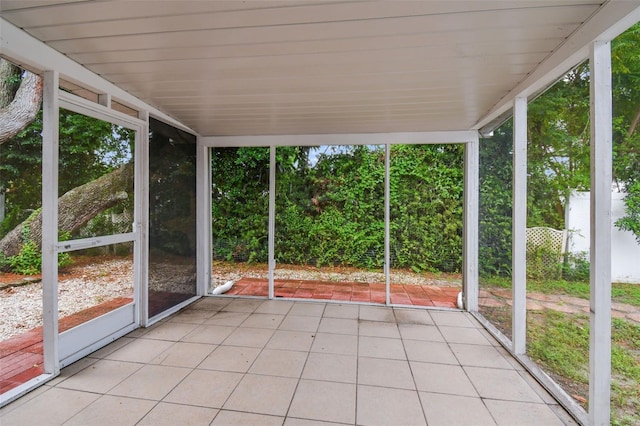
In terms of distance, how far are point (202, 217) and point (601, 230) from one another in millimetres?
3721

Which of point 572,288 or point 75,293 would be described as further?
point 75,293

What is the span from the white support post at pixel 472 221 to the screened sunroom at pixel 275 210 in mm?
24

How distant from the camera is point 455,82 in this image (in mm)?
2082

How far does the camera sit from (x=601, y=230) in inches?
55.0

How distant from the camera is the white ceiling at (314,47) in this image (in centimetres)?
137

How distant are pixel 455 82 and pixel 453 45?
20.1 inches

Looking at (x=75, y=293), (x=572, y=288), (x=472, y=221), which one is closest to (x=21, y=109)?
(x=75, y=293)

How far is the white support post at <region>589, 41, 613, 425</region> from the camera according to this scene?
1.40 metres

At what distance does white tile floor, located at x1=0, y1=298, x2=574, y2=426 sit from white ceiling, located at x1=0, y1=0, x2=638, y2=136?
2134mm

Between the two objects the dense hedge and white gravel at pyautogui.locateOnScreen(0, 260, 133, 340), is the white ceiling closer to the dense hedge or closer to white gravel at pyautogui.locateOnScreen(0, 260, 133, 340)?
the dense hedge

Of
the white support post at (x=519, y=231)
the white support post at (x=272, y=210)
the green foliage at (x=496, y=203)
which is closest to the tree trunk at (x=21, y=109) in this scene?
the white support post at (x=272, y=210)

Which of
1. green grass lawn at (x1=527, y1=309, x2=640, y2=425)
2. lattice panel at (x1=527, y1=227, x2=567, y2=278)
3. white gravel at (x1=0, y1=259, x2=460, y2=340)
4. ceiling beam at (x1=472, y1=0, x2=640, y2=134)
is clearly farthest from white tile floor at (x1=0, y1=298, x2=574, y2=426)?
ceiling beam at (x1=472, y1=0, x2=640, y2=134)

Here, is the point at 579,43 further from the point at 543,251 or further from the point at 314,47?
the point at 543,251

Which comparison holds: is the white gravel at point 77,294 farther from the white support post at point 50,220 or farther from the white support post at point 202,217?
the white support post at point 202,217
